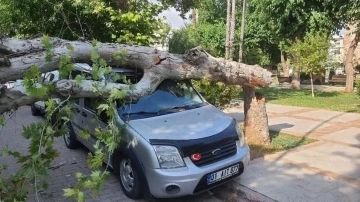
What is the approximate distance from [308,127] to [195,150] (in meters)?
5.81

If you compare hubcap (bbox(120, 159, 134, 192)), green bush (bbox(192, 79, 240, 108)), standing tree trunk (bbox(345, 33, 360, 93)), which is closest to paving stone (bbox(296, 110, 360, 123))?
green bush (bbox(192, 79, 240, 108))

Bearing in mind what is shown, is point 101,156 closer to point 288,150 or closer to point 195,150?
point 195,150

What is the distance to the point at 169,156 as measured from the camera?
153 inches

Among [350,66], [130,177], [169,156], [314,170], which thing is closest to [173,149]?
[169,156]

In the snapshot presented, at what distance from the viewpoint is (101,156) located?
11.3 feet

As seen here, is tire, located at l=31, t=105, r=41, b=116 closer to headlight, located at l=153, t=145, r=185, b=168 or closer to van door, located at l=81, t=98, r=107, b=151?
van door, located at l=81, t=98, r=107, b=151

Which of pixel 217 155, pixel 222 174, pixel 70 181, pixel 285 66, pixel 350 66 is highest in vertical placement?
pixel 285 66

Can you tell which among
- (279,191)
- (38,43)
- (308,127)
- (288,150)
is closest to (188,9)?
(308,127)

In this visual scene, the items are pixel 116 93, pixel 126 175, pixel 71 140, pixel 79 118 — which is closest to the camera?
pixel 116 93

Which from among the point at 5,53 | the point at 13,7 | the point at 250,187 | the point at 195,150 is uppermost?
the point at 13,7

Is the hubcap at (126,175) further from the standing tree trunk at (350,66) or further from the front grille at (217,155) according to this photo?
the standing tree trunk at (350,66)

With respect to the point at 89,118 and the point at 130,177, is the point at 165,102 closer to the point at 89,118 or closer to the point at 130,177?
the point at 130,177

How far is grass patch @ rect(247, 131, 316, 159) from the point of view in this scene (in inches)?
244

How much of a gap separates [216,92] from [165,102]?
9.50ft
